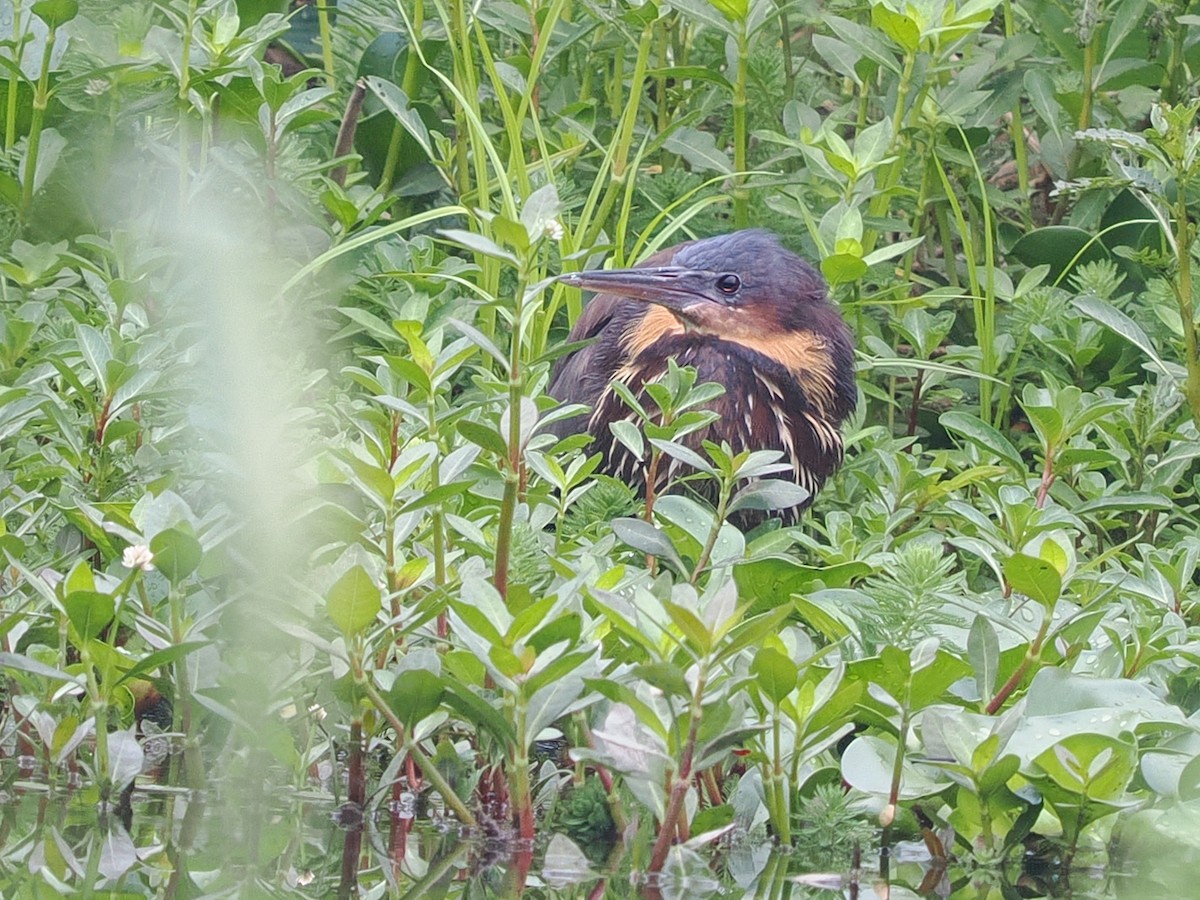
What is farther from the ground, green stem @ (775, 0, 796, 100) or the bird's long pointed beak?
green stem @ (775, 0, 796, 100)

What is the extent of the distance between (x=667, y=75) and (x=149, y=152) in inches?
46.4

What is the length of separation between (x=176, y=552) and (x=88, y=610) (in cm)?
12

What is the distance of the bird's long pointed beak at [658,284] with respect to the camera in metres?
3.47

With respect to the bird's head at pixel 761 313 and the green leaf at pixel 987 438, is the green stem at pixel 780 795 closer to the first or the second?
the green leaf at pixel 987 438

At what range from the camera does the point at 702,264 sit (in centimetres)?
376

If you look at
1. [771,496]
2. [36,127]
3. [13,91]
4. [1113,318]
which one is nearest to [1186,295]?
[1113,318]

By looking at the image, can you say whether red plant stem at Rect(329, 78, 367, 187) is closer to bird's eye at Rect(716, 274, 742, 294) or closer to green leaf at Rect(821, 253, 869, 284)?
bird's eye at Rect(716, 274, 742, 294)

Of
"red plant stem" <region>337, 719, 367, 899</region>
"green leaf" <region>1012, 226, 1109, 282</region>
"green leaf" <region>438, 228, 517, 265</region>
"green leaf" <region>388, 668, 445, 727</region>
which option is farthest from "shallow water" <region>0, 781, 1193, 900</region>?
"green leaf" <region>1012, 226, 1109, 282</region>

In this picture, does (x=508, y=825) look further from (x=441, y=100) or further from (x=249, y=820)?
(x=441, y=100)

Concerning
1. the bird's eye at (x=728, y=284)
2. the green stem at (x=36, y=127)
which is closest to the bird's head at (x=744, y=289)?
the bird's eye at (x=728, y=284)

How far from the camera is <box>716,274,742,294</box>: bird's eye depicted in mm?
3764

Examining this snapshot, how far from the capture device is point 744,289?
12.4ft

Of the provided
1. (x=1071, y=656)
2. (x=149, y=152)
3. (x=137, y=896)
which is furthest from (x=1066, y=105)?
(x=137, y=896)

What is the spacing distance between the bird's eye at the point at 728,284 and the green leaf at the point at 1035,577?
1889 millimetres
